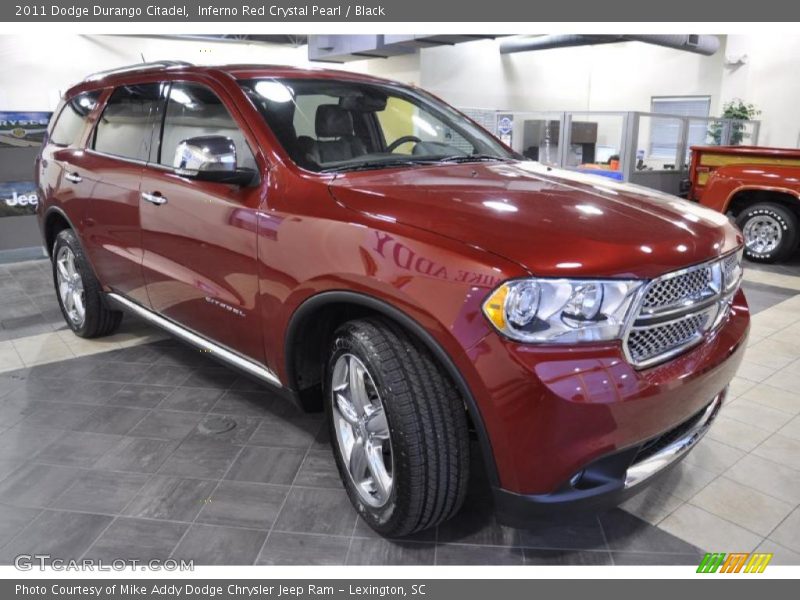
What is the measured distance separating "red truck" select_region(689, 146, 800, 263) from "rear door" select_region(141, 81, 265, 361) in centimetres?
631

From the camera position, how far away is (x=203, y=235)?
2.63 m

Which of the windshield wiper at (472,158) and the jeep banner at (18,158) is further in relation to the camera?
the jeep banner at (18,158)

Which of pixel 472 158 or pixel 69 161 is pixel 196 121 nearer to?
pixel 472 158

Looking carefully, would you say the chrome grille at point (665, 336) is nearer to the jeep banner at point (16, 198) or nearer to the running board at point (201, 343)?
the running board at point (201, 343)

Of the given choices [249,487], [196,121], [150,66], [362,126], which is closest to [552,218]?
[362,126]

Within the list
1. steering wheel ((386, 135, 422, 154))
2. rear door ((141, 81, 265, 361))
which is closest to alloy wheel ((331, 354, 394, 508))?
rear door ((141, 81, 265, 361))

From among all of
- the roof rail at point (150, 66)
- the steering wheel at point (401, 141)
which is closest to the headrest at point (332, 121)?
the steering wheel at point (401, 141)

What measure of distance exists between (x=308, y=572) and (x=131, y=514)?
76 centimetres

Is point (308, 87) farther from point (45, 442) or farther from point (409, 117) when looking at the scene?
point (45, 442)

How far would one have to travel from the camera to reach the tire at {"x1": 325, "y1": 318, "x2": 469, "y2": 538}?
6.08ft

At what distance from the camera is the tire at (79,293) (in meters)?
3.88

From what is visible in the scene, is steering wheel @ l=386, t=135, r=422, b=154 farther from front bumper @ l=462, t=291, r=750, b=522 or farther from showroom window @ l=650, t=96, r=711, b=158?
showroom window @ l=650, t=96, r=711, b=158

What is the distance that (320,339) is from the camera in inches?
94.3

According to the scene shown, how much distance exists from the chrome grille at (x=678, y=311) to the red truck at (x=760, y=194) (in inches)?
223
